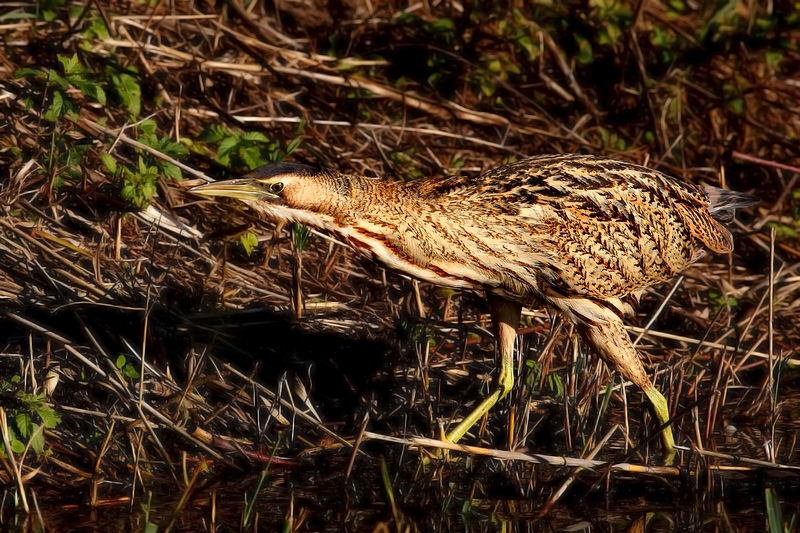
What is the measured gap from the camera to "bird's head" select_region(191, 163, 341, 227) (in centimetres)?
353

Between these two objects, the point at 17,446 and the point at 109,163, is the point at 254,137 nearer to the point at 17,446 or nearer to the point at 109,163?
the point at 109,163

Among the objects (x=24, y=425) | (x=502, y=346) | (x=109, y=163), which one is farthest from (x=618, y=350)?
(x=109, y=163)

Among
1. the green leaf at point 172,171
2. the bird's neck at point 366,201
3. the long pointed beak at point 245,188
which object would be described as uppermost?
the long pointed beak at point 245,188

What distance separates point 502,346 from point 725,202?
1098 mm

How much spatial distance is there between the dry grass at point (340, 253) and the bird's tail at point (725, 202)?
1.21 ft

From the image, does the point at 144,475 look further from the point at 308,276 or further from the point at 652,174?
the point at 652,174

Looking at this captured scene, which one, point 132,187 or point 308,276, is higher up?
point 132,187

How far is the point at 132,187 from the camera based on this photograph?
4559 mm

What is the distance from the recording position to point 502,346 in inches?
161

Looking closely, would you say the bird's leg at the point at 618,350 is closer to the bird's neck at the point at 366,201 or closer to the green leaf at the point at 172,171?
the bird's neck at the point at 366,201

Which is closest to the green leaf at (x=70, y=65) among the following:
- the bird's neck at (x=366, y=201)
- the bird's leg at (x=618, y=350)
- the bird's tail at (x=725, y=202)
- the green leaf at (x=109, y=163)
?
the green leaf at (x=109, y=163)

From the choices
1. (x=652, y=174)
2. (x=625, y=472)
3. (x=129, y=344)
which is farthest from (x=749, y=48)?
(x=129, y=344)

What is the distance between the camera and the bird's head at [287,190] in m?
3.53

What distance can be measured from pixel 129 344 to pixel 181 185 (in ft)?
3.81
